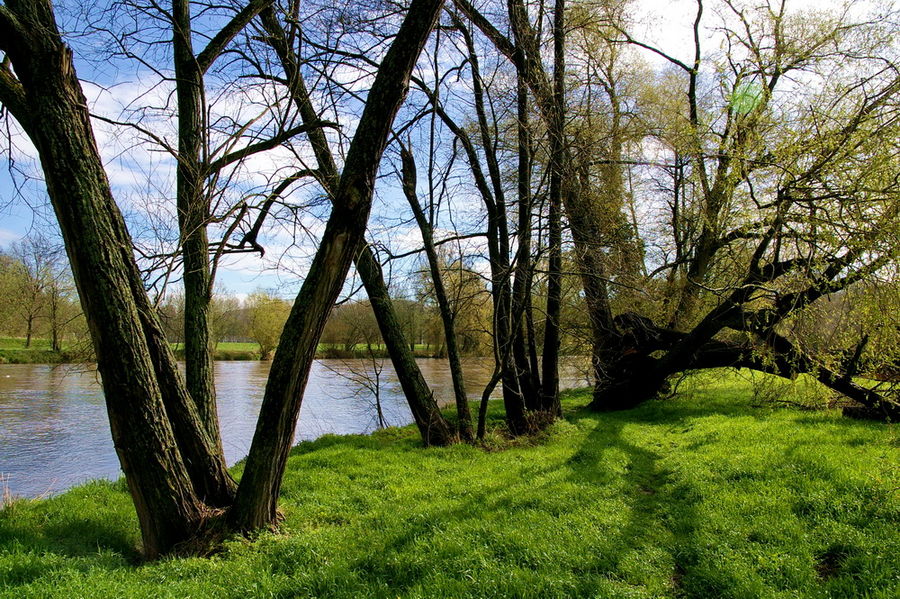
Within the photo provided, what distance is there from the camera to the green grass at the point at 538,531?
3.41m

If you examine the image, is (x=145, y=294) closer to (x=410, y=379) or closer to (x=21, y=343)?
(x=410, y=379)

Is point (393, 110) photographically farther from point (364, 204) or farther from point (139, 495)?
point (139, 495)

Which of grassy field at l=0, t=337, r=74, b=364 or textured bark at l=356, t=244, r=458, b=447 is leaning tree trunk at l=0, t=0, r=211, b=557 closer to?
textured bark at l=356, t=244, r=458, b=447

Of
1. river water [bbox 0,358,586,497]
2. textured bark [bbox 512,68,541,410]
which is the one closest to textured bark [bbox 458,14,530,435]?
textured bark [bbox 512,68,541,410]

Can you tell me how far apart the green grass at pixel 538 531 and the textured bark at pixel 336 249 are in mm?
883

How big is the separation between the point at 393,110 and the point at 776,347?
857 centimetres

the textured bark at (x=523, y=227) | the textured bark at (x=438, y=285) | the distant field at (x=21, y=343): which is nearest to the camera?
the textured bark at (x=523, y=227)

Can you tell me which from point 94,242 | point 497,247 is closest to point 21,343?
point 497,247

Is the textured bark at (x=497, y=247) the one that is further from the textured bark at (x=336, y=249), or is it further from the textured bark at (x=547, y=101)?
the textured bark at (x=336, y=249)

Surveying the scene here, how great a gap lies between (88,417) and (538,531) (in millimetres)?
13730

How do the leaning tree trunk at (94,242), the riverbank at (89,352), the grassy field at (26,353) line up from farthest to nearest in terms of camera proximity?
the grassy field at (26,353), the riverbank at (89,352), the leaning tree trunk at (94,242)

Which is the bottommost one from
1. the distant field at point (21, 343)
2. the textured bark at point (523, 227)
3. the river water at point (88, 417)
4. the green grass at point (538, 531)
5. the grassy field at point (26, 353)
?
the river water at point (88, 417)

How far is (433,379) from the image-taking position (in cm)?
2212

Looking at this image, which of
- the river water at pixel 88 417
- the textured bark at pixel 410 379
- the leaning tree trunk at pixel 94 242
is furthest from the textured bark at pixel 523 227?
the leaning tree trunk at pixel 94 242
